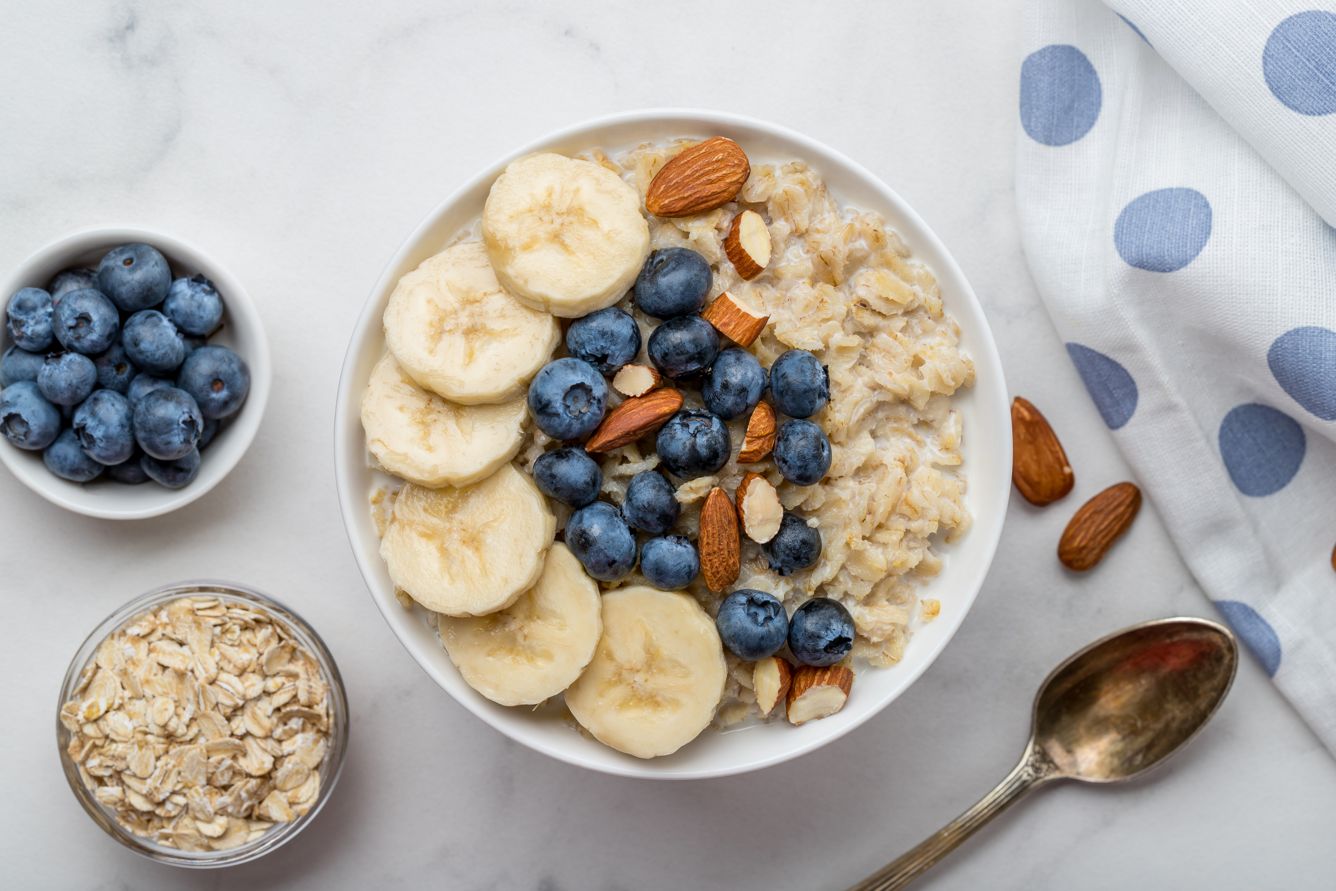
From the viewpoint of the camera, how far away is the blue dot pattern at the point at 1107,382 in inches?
67.6

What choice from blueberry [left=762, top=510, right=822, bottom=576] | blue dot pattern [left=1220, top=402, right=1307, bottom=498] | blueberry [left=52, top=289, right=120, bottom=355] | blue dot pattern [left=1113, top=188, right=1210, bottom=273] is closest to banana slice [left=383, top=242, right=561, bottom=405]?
blueberry [left=762, top=510, right=822, bottom=576]

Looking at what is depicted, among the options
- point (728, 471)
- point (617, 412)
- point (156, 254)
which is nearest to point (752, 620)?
point (728, 471)

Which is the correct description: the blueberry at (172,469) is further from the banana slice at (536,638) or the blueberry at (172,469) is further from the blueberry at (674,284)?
the blueberry at (674,284)

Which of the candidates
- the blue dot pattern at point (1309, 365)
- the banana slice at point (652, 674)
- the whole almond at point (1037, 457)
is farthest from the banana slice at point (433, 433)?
the blue dot pattern at point (1309, 365)

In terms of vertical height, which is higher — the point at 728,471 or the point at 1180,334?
the point at 1180,334

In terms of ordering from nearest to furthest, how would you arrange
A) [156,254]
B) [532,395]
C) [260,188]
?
1. [532,395]
2. [156,254]
3. [260,188]

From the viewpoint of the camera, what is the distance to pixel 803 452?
1.30 metres

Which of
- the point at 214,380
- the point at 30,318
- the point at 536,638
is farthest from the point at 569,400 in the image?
the point at 30,318

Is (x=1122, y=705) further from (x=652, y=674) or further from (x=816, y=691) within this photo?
(x=652, y=674)

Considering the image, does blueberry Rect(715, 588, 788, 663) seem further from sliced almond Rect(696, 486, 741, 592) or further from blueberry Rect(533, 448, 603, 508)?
blueberry Rect(533, 448, 603, 508)

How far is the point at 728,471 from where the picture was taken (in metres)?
1.38

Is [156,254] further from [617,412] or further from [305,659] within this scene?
[617,412]

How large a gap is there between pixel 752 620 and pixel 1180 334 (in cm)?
87

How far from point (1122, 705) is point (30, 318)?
1745 mm
